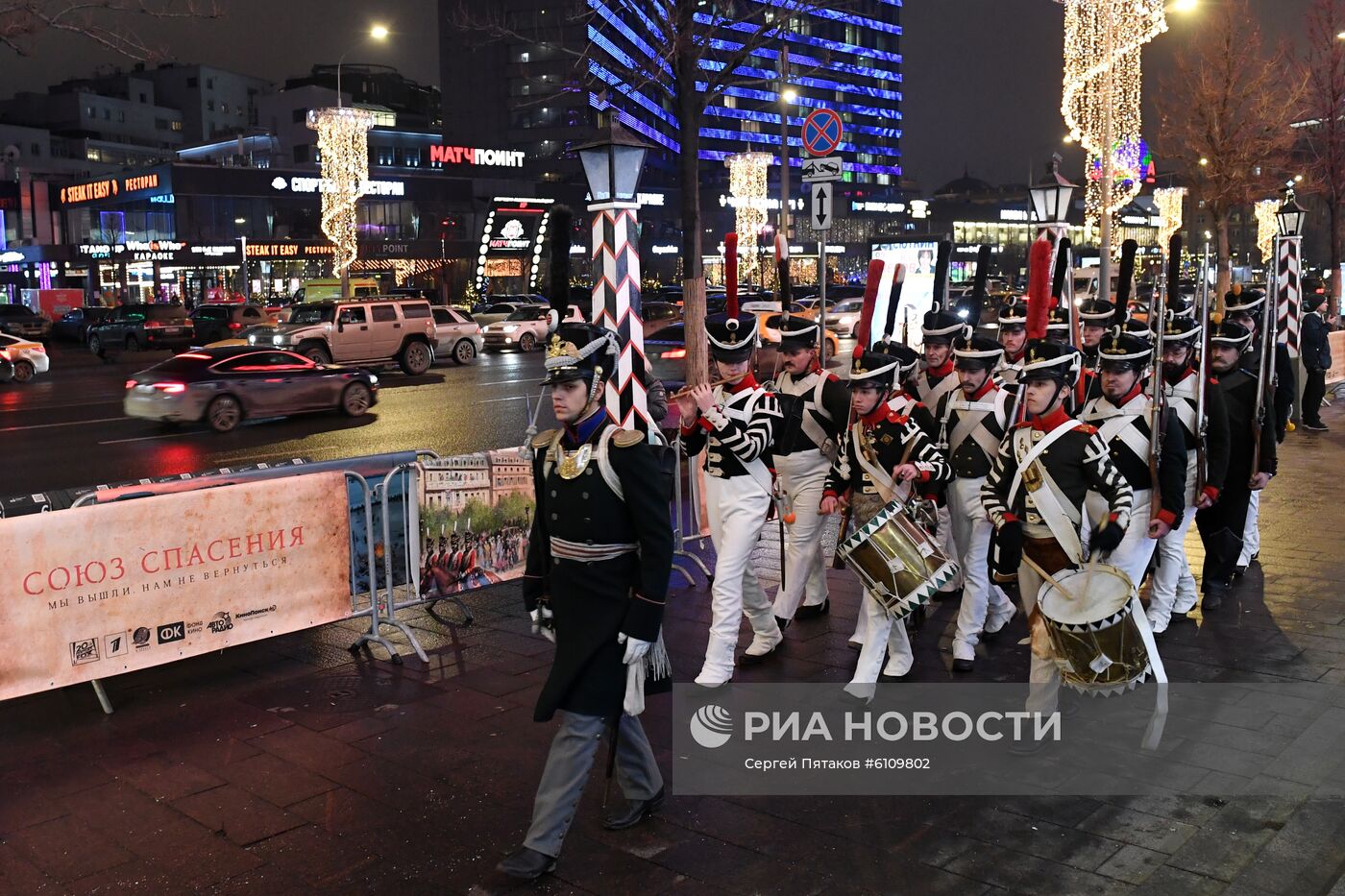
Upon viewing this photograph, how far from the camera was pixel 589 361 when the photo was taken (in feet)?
15.9

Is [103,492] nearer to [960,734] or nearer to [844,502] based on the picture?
[844,502]

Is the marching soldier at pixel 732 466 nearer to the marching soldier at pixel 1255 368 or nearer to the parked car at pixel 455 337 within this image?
the marching soldier at pixel 1255 368

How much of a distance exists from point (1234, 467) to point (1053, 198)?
5993 millimetres

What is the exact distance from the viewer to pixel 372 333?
1217 inches

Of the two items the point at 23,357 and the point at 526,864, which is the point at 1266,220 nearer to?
the point at 23,357

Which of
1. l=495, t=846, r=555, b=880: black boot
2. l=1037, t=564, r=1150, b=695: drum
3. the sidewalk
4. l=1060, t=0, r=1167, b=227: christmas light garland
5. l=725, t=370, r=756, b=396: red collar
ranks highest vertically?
l=1060, t=0, r=1167, b=227: christmas light garland

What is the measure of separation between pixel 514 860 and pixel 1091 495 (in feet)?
11.1

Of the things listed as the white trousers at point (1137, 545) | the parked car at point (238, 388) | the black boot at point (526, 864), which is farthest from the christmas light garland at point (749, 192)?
the black boot at point (526, 864)

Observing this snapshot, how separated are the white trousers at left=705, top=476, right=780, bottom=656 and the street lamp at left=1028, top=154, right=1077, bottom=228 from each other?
840 cm

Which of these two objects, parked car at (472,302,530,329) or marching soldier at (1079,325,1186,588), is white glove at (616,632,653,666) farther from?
parked car at (472,302,530,329)

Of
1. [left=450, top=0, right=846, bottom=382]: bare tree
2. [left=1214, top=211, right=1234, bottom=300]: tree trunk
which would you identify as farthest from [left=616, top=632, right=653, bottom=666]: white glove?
[left=1214, top=211, right=1234, bottom=300]: tree trunk

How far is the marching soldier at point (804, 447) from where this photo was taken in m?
7.56

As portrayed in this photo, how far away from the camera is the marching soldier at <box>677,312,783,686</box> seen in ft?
21.9

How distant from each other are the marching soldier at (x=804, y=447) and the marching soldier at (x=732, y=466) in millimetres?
571
